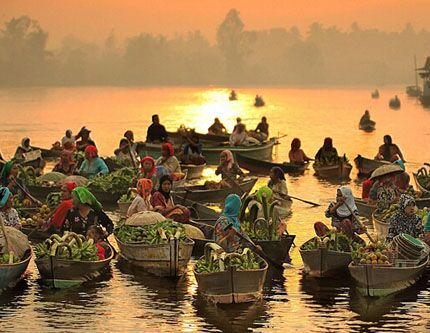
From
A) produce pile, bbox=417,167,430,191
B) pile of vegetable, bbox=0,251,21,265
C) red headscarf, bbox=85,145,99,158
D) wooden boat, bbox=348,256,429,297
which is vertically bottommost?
wooden boat, bbox=348,256,429,297

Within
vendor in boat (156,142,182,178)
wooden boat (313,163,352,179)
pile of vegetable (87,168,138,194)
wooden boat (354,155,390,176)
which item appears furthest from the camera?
wooden boat (313,163,352,179)

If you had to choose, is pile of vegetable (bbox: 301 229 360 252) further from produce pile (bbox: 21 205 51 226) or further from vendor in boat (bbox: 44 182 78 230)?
produce pile (bbox: 21 205 51 226)

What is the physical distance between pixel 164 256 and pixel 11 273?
9.73 ft

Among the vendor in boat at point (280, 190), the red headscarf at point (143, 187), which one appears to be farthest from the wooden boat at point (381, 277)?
the vendor in boat at point (280, 190)

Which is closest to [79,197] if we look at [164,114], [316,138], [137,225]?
[137,225]

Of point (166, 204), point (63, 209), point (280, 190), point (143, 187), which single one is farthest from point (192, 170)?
point (63, 209)

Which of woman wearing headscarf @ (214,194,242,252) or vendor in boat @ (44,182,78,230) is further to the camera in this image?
vendor in boat @ (44,182,78,230)

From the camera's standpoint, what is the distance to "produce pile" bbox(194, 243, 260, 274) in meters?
19.6

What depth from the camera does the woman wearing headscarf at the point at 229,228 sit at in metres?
21.1

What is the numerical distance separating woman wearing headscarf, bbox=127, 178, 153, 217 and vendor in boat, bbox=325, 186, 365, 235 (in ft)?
12.0

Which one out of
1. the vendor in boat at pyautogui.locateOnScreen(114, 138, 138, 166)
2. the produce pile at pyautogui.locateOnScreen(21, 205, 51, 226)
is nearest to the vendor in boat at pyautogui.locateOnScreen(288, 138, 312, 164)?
the vendor in boat at pyautogui.locateOnScreen(114, 138, 138, 166)

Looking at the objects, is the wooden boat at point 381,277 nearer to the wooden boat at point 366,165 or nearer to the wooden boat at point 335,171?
the wooden boat at point 366,165

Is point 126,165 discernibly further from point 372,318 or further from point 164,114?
point 164,114

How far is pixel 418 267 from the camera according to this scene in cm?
2098
